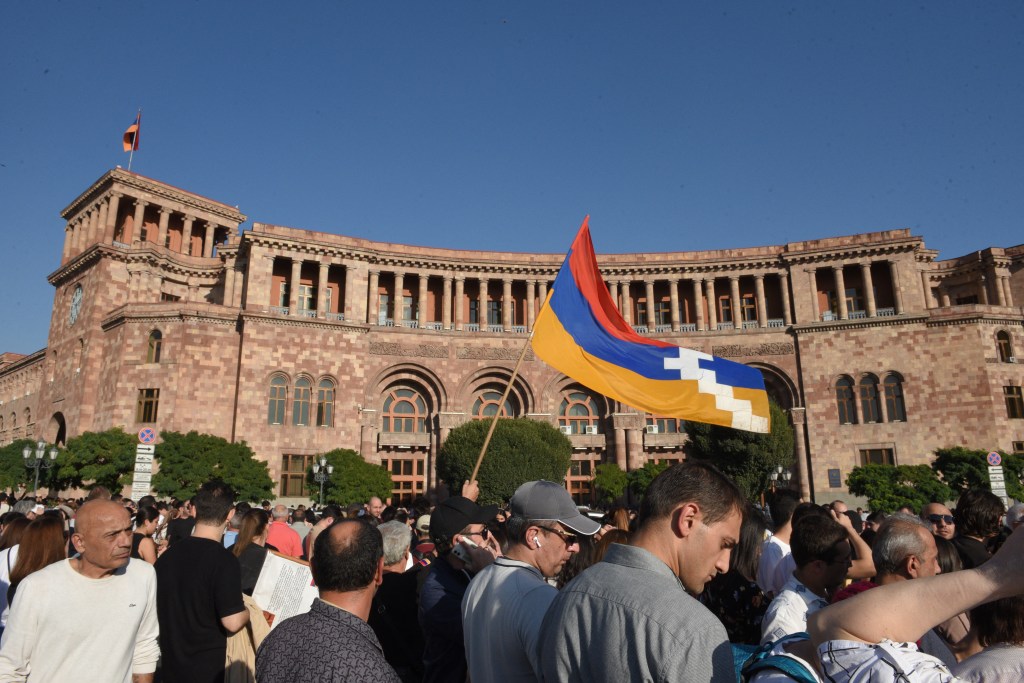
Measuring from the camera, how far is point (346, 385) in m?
36.9

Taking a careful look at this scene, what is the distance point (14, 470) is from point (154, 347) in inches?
329

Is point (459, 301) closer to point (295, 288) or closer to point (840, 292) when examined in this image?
point (295, 288)

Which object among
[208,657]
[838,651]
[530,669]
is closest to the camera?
[838,651]

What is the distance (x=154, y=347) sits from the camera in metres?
36.1

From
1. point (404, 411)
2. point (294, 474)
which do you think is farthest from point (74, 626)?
point (404, 411)

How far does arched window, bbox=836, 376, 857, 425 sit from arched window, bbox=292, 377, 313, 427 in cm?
2839

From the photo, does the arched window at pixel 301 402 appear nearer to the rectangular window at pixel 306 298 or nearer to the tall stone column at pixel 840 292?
the rectangular window at pixel 306 298

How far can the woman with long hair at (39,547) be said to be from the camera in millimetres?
5227

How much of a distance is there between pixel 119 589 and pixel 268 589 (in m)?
1.14

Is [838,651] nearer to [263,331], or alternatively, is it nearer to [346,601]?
[346,601]

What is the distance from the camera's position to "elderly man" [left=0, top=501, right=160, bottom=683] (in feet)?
13.1

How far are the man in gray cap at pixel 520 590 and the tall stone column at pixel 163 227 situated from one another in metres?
46.4

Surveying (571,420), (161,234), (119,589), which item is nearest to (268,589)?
(119,589)

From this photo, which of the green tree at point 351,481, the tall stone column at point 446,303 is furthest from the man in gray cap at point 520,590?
the tall stone column at point 446,303
